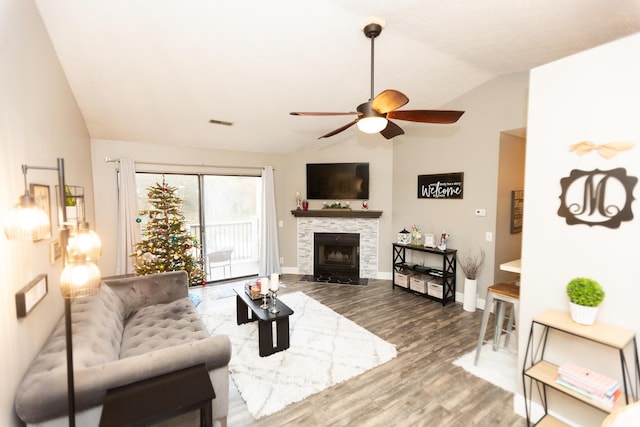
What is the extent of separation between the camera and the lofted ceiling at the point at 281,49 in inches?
91.7

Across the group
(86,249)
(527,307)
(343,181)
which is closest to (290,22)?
(86,249)

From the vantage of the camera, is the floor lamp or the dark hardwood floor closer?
the floor lamp

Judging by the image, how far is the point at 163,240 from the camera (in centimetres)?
434

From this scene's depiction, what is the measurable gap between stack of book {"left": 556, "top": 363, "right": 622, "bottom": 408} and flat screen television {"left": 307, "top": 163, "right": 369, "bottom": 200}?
404 cm

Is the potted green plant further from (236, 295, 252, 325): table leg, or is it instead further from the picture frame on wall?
the picture frame on wall

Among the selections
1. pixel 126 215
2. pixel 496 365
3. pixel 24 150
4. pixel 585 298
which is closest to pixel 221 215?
pixel 126 215

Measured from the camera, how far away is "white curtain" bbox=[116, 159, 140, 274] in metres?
4.48

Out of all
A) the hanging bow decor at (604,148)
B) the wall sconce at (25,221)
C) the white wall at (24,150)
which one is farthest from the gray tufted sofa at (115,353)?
the hanging bow decor at (604,148)

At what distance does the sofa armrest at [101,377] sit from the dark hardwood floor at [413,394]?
731mm

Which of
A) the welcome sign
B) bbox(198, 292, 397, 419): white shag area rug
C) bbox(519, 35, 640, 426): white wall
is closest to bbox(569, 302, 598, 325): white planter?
bbox(519, 35, 640, 426): white wall

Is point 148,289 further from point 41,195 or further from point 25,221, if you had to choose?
point 25,221

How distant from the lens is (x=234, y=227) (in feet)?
20.1

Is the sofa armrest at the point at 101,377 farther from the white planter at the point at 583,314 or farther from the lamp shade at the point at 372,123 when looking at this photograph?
the white planter at the point at 583,314

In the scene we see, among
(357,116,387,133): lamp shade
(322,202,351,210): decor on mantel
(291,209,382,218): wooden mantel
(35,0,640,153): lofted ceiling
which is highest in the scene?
(35,0,640,153): lofted ceiling
